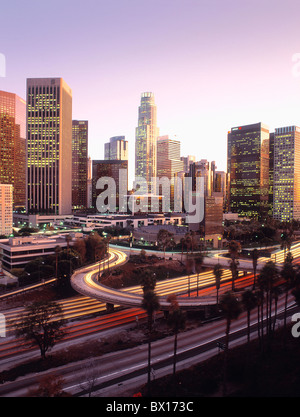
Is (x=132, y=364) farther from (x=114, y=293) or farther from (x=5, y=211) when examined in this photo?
(x=5, y=211)

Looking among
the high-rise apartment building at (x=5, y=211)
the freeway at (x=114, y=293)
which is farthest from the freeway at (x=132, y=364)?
the high-rise apartment building at (x=5, y=211)

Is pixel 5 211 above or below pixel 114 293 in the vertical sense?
above

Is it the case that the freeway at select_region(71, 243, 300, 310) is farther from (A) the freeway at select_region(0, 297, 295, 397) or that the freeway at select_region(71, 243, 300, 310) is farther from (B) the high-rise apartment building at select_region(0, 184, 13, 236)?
(B) the high-rise apartment building at select_region(0, 184, 13, 236)

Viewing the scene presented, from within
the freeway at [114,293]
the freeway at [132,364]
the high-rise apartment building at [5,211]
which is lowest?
the freeway at [132,364]

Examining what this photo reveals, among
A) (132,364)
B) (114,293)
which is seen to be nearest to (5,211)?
(114,293)

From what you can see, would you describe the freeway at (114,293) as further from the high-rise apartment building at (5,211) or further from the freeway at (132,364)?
the high-rise apartment building at (5,211)

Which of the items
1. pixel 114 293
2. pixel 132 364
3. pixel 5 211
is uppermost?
pixel 5 211

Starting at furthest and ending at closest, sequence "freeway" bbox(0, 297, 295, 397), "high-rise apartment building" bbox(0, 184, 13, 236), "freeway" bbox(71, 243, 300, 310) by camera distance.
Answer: "high-rise apartment building" bbox(0, 184, 13, 236) < "freeway" bbox(71, 243, 300, 310) < "freeway" bbox(0, 297, 295, 397)

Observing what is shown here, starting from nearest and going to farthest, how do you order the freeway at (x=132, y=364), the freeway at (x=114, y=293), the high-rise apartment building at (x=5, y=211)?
the freeway at (x=132, y=364)
the freeway at (x=114, y=293)
the high-rise apartment building at (x=5, y=211)

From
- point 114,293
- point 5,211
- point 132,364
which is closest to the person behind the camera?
point 132,364

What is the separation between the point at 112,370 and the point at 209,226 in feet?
345

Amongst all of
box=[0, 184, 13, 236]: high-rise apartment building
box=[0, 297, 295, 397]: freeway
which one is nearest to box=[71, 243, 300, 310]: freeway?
box=[0, 297, 295, 397]: freeway
